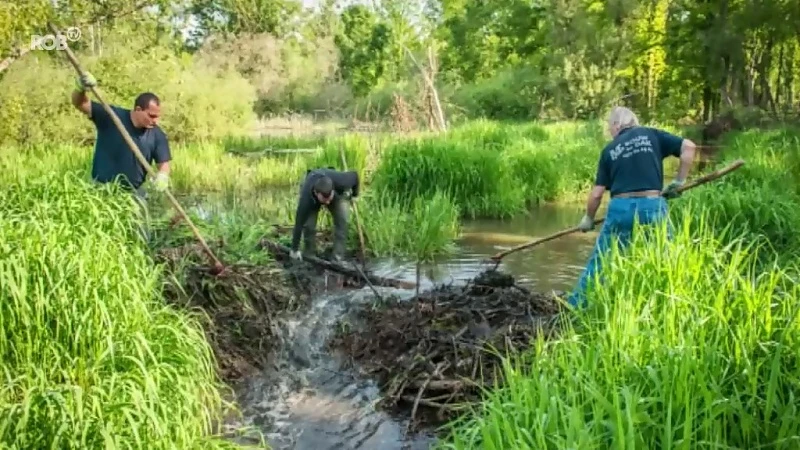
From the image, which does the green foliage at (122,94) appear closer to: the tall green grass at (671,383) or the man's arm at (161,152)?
→ the man's arm at (161,152)

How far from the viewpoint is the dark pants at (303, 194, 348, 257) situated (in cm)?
754

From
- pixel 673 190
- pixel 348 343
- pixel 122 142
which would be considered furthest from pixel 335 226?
pixel 673 190

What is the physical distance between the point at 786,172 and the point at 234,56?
33376mm

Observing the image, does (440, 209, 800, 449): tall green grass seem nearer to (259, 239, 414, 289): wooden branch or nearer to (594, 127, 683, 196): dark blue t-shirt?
(594, 127, 683, 196): dark blue t-shirt

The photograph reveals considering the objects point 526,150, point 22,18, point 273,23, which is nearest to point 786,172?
point 526,150

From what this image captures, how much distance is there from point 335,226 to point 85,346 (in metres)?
4.34

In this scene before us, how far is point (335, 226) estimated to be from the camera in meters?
7.71

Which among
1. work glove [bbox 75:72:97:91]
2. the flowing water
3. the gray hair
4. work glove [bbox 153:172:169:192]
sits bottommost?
the flowing water

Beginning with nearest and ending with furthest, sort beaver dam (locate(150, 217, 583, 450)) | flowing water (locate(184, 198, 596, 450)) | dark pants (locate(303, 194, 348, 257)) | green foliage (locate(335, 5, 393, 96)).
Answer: flowing water (locate(184, 198, 596, 450))
beaver dam (locate(150, 217, 583, 450))
dark pants (locate(303, 194, 348, 257))
green foliage (locate(335, 5, 393, 96))

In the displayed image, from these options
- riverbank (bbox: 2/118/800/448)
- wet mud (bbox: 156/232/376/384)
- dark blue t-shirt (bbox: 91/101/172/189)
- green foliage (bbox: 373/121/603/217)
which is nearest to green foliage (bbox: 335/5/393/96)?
green foliage (bbox: 373/121/603/217)

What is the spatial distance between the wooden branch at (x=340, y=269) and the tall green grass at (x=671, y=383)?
11.5 ft

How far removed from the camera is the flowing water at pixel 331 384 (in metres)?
4.49

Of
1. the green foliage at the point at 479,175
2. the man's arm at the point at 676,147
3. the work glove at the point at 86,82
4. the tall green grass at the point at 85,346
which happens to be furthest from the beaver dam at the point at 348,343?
the green foliage at the point at 479,175

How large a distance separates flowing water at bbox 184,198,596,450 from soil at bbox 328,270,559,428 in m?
0.17
